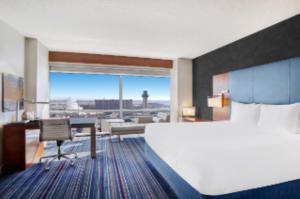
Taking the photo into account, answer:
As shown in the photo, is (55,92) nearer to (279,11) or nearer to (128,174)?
(128,174)

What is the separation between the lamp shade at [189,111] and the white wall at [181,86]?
0.17 meters

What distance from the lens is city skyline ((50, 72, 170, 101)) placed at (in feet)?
21.1

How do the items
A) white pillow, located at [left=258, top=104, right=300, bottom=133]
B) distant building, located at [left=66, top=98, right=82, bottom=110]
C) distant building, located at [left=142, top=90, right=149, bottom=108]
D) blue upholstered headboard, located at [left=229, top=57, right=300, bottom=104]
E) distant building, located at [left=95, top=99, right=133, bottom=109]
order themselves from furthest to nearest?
distant building, located at [left=142, top=90, right=149, bottom=108] → distant building, located at [left=95, top=99, right=133, bottom=109] → distant building, located at [left=66, top=98, right=82, bottom=110] → blue upholstered headboard, located at [left=229, top=57, right=300, bottom=104] → white pillow, located at [left=258, top=104, right=300, bottom=133]

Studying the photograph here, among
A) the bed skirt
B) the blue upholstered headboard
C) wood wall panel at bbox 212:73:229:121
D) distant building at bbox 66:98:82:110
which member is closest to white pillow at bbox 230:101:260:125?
the blue upholstered headboard

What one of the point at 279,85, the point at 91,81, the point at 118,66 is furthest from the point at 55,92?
the point at 279,85

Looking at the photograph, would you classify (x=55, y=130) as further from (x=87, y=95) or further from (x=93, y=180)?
(x=87, y=95)

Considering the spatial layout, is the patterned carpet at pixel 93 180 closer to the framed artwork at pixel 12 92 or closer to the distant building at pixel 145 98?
the framed artwork at pixel 12 92

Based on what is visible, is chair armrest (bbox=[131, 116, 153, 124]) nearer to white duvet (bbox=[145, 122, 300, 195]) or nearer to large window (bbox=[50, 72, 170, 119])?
large window (bbox=[50, 72, 170, 119])

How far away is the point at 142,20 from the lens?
10.5ft

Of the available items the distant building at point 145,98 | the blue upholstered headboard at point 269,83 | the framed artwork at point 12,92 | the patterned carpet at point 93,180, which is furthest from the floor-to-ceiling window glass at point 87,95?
the blue upholstered headboard at point 269,83

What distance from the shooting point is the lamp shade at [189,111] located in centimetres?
574

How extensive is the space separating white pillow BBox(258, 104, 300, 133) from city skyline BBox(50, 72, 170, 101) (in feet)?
13.0

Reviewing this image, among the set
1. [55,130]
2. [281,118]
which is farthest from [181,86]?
[55,130]

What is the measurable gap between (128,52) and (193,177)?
4.50 meters
